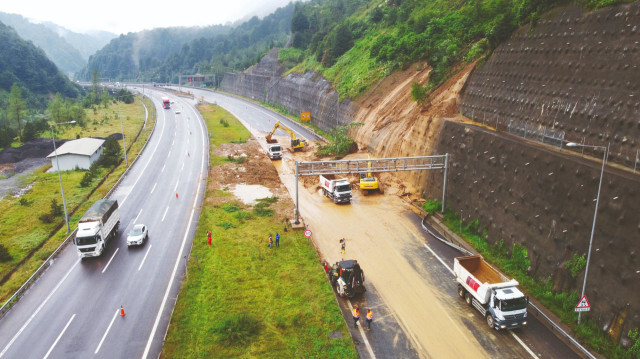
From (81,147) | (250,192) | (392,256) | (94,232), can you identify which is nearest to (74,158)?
(81,147)

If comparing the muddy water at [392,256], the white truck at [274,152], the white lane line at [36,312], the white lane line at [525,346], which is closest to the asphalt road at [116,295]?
the white lane line at [36,312]

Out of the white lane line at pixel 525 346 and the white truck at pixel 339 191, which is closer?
the white lane line at pixel 525 346

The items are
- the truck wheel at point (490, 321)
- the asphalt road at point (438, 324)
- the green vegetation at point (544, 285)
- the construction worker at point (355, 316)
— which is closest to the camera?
the green vegetation at point (544, 285)

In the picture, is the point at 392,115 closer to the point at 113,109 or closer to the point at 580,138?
the point at 580,138

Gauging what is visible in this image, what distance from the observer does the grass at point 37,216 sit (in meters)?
33.2

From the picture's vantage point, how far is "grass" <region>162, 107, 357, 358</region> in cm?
2288

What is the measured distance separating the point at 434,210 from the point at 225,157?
122ft

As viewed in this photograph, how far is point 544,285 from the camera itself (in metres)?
26.9

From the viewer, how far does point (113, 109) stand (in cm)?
12875

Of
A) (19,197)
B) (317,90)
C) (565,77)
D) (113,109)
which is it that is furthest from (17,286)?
(113,109)

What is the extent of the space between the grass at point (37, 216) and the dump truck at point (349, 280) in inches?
880

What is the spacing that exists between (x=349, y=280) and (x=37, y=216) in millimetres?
35112

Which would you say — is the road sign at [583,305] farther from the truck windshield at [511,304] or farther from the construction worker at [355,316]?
the construction worker at [355,316]

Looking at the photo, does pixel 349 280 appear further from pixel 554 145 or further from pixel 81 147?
pixel 81 147
